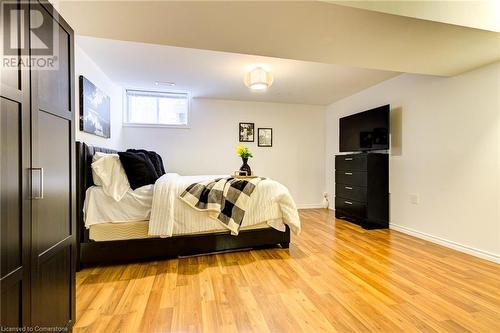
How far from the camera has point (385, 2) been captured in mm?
1562

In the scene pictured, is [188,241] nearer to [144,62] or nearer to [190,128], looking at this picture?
[144,62]

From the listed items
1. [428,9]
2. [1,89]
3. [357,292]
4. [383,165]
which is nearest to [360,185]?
[383,165]

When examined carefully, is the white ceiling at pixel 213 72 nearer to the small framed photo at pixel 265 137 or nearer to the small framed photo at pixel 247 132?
the small framed photo at pixel 247 132

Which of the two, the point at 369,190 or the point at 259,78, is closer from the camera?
the point at 259,78

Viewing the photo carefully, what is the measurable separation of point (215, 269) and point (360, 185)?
2722 millimetres

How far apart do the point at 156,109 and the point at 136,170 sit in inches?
103

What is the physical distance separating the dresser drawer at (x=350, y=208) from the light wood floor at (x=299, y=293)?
1.01 m

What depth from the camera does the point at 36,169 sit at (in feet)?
3.64

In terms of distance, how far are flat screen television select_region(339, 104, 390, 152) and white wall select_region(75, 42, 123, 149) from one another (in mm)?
4122

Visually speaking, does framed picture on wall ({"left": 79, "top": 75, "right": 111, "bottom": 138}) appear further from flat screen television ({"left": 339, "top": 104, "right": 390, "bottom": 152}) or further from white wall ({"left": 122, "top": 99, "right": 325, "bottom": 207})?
flat screen television ({"left": 339, "top": 104, "right": 390, "bottom": 152})

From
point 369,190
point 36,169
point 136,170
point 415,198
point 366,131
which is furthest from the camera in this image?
point 366,131

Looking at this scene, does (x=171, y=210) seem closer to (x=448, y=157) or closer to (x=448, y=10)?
(x=448, y=10)

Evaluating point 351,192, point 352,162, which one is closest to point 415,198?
point 351,192

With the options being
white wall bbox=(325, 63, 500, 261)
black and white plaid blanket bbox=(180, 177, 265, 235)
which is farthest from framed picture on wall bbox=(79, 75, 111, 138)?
white wall bbox=(325, 63, 500, 261)
